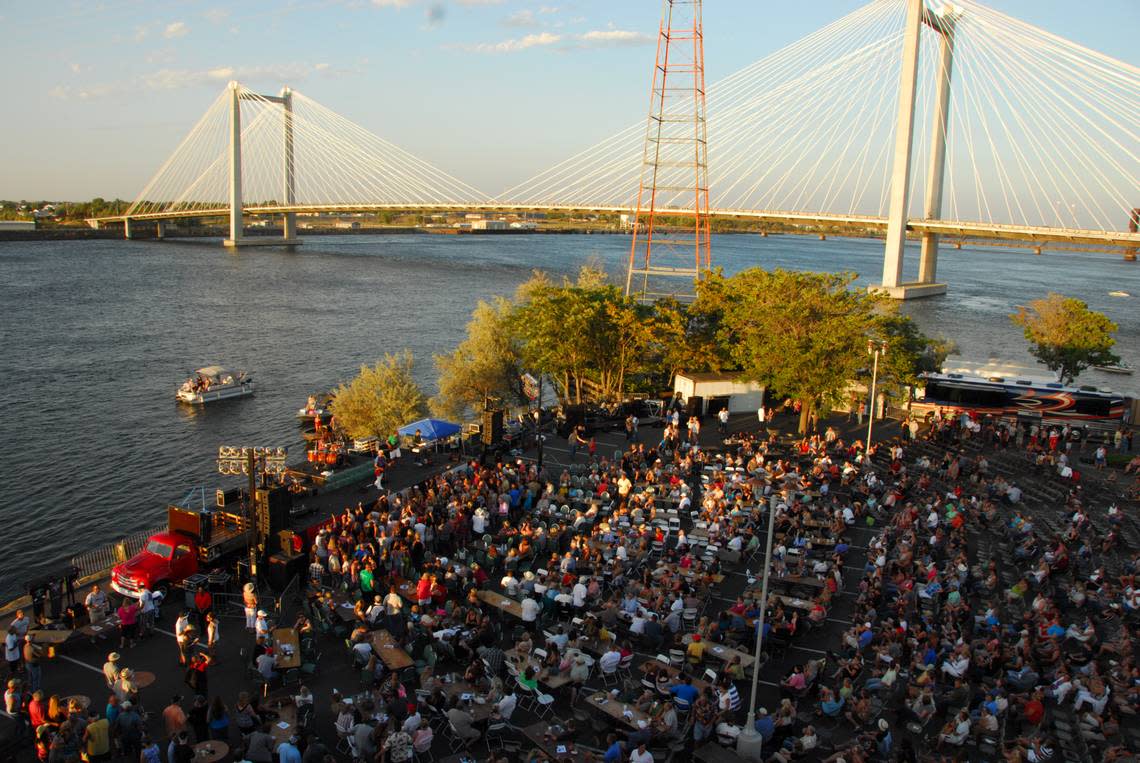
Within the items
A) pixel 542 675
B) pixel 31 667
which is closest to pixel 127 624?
Result: pixel 31 667

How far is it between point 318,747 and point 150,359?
4529cm

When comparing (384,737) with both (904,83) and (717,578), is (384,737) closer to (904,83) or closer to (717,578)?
(717,578)

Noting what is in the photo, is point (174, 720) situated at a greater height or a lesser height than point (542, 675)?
greater

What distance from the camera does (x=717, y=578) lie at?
42.7 ft

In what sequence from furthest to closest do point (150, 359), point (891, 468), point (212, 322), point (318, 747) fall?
point (212, 322) → point (150, 359) → point (891, 468) → point (318, 747)

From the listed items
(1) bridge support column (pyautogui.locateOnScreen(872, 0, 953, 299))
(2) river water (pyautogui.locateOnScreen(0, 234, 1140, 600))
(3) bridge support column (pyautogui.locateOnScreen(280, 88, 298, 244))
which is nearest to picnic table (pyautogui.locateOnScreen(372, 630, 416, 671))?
(2) river water (pyautogui.locateOnScreen(0, 234, 1140, 600))

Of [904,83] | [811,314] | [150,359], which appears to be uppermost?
[904,83]

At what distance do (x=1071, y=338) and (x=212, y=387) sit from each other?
1503 inches

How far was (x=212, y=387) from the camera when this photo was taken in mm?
38875

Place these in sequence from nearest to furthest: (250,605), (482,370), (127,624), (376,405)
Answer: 1. (127,624)
2. (250,605)
3. (376,405)
4. (482,370)

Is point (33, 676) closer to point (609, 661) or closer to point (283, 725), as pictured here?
point (283, 725)

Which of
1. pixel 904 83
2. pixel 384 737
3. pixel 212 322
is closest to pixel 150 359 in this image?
pixel 212 322

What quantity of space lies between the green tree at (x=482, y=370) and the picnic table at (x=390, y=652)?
72.4ft

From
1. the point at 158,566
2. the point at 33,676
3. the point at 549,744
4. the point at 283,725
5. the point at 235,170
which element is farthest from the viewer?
the point at 235,170
